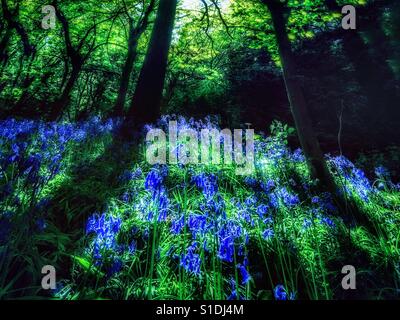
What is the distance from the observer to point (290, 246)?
2564 mm

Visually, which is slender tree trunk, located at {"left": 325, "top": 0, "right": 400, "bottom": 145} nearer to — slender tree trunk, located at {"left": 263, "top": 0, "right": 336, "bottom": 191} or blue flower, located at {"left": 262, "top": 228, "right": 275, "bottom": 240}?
slender tree trunk, located at {"left": 263, "top": 0, "right": 336, "bottom": 191}

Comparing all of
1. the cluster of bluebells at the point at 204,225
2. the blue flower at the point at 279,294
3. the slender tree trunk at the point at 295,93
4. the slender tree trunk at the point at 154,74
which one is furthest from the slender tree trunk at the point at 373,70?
the blue flower at the point at 279,294

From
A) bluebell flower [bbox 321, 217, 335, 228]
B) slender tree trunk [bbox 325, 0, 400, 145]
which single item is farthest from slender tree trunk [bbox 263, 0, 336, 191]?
slender tree trunk [bbox 325, 0, 400, 145]

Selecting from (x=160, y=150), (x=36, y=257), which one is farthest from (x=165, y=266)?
(x=160, y=150)

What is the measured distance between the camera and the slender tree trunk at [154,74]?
6.98 m

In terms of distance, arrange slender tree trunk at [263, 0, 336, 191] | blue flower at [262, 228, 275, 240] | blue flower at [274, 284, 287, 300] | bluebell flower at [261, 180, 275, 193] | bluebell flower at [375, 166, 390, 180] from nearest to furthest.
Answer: blue flower at [274, 284, 287, 300]
blue flower at [262, 228, 275, 240]
bluebell flower at [261, 180, 275, 193]
bluebell flower at [375, 166, 390, 180]
slender tree trunk at [263, 0, 336, 191]

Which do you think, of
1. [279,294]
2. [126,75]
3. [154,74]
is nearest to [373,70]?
[154,74]

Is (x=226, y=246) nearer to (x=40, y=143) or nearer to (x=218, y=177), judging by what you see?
(x=218, y=177)

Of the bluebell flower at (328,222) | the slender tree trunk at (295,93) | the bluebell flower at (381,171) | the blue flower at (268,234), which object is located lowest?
the blue flower at (268,234)

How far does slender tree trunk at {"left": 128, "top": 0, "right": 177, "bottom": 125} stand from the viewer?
6977 mm

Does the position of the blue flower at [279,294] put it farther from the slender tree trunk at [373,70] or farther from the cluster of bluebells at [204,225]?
the slender tree trunk at [373,70]

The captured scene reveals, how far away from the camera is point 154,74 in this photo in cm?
723

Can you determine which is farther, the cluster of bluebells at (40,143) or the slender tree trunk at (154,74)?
the slender tree trunk at (154,74)
